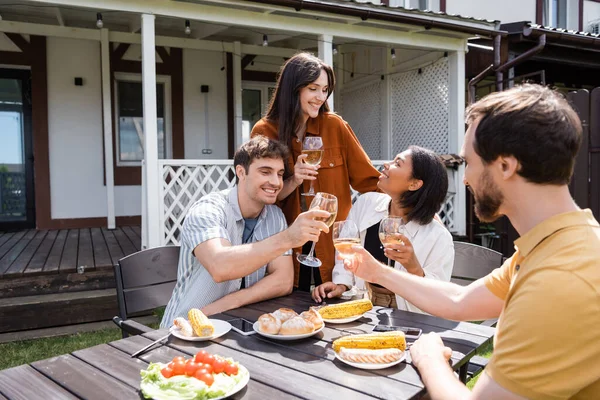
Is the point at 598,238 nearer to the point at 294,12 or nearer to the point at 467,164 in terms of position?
the point at 467,164

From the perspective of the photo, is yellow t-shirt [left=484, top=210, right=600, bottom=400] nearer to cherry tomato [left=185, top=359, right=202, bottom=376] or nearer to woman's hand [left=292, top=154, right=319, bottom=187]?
cherry tomato [left=185, top=359, right=202, bottom=376]

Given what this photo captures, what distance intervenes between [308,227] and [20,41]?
24.4 feet

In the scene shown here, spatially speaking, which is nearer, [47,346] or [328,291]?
[328,291]

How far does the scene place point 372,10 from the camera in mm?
6051

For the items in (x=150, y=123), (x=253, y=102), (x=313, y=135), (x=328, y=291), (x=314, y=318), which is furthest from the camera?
(x=253, y=102)

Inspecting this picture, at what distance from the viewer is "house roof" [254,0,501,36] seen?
18.6 feet

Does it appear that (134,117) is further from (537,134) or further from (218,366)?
(537,134)

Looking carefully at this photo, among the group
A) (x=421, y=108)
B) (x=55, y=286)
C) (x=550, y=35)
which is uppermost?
(x=550, y=35)

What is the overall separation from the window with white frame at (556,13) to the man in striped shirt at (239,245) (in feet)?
36.1

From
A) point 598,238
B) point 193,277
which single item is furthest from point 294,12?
point 598,238

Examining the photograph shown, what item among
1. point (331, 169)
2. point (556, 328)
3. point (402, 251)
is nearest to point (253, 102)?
point (331, 169)

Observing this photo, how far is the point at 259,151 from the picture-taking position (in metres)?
2.36

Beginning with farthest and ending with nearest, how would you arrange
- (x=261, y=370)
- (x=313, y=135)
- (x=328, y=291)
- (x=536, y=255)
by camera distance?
(x=313, y=135)
(x=328, y=291)
(x=261, y=370)
(x=536, y=255)

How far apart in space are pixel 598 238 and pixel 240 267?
129cm
